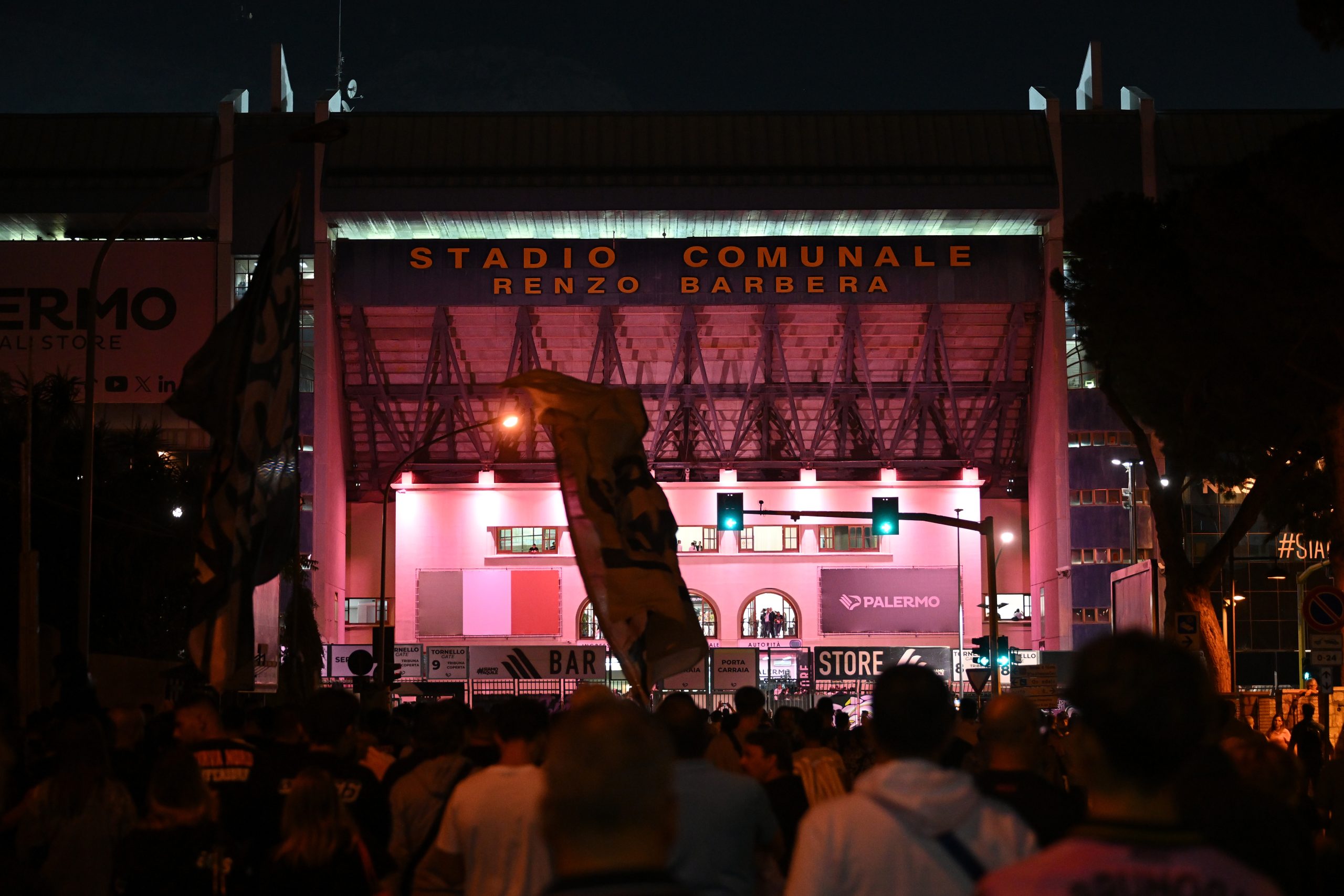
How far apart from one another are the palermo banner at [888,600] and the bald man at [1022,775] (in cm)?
5347

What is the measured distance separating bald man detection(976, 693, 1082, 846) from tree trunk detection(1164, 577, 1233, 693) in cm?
2253

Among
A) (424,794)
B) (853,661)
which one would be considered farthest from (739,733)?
(853,661)

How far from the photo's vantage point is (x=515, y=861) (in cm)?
584

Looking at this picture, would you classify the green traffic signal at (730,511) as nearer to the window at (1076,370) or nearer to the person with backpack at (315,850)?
the person with backpack at (315,850)

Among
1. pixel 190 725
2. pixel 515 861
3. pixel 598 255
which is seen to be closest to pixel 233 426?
pixel 190 725

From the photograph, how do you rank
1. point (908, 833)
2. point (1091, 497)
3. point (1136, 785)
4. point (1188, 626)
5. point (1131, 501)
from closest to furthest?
point (1136, 785) → point (908, 833) → point (1188, 626) → point (1131, 501) → point (1091, 497)

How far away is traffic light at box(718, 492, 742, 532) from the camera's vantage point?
32000mm

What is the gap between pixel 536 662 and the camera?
116 feet

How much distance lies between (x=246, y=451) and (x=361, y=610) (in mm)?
52635

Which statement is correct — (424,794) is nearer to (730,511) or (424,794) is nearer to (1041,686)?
A: (1041,686)

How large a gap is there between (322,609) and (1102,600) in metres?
27.8

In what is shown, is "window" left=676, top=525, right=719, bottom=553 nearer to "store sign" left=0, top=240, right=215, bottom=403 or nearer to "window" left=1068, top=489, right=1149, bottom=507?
"window" left=1068, top=489, right=1149, bottom=507

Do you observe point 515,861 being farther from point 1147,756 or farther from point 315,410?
point 315,410

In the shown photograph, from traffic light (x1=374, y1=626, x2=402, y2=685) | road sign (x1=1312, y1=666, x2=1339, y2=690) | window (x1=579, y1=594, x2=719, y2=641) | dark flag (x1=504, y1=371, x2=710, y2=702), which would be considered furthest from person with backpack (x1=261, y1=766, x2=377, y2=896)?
window (x1=579, y1=594, x2=719, y2=641)
